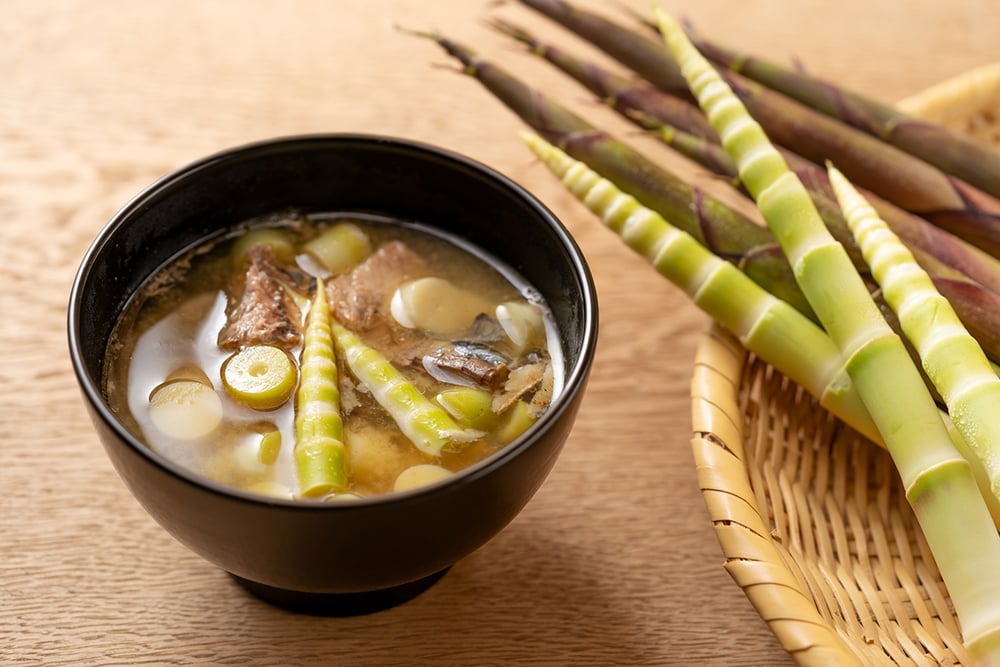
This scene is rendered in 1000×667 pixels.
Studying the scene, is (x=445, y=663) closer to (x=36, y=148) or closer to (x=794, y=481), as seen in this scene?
(x=794, y=481)

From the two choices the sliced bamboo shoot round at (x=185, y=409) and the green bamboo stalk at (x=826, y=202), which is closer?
the sliced bamboo shoot round at (x=185, y=409)

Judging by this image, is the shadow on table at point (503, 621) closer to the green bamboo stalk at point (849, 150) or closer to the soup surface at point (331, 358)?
the soup surface at point (331, 358)

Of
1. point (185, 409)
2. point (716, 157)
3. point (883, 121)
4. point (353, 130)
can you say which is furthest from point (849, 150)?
point (185, 409)

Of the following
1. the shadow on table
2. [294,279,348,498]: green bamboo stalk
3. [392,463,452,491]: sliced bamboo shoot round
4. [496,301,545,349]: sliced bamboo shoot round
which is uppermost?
[496,301,545,349]: sliced bamboo shoot round

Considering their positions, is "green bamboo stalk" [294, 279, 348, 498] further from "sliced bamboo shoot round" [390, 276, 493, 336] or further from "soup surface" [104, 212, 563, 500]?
"sliced bamboo shoot round" [390, 276, 493, 336]

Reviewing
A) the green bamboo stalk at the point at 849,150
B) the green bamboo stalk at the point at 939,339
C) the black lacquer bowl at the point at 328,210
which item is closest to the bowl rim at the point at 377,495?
the black lacquer bowl at the point at 328,210

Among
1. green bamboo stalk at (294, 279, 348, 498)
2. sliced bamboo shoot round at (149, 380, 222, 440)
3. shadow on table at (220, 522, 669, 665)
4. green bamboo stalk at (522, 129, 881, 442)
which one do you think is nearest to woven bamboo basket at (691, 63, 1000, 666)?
green bamboo stalk at (522, 129, 881, 442)
